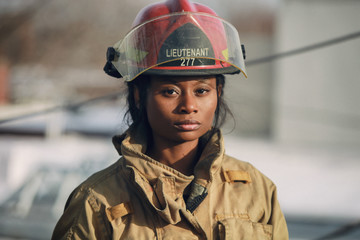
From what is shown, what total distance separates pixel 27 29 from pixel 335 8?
53.7 ft

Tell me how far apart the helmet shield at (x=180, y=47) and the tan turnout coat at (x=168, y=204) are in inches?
10.8

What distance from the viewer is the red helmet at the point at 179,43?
150cm

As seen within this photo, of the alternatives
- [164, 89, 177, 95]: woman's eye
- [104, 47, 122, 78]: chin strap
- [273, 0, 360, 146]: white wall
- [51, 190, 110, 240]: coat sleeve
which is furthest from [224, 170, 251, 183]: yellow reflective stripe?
[273, 0, 360, 146]: white wall

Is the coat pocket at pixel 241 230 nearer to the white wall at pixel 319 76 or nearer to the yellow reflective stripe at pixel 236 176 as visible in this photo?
the yellow reflective stripe at pixel 236 176

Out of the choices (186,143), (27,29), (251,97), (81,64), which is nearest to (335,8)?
(251,97)

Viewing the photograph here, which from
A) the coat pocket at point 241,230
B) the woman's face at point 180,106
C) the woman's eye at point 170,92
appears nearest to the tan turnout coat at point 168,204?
the coat pocket at point 241,230

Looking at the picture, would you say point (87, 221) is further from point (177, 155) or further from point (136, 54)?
point (136, 54)

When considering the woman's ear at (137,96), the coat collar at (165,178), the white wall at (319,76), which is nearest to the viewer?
the coat collar at (165,178)

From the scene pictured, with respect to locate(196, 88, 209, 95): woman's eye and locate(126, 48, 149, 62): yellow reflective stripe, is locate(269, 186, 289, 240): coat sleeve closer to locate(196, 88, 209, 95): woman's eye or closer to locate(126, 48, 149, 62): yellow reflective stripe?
locate(196, 88, 209, 95): woman's eye

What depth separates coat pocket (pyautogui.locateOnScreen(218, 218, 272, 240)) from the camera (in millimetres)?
1466

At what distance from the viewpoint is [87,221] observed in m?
1.45

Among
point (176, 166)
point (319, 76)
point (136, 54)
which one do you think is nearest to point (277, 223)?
point (176, 166)

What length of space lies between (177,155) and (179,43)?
16.1 inches

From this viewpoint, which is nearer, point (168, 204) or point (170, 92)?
point (168, 204)
